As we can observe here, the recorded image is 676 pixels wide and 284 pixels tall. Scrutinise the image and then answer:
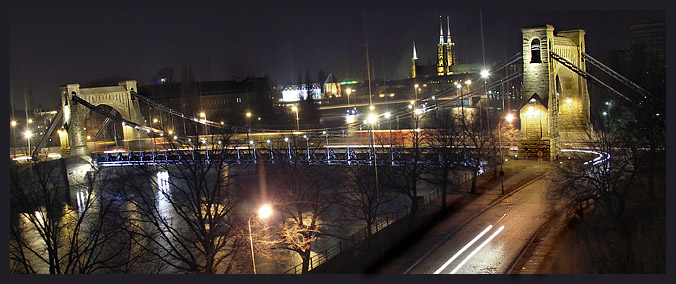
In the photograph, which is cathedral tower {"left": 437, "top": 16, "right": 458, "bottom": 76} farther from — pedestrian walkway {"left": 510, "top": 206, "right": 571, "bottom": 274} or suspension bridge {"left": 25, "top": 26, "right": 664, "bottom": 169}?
pedestrian walkway {"left": 510, "top": 206, "right": 571, "bottom": 274}

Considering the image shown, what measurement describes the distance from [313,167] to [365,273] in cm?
1001

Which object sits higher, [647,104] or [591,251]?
[647,104]

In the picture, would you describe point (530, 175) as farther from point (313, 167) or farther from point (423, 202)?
point (313, 167)

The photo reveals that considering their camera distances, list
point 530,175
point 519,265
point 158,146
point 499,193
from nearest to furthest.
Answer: point 519,265, point 499,193, point 530,175, point 158,146

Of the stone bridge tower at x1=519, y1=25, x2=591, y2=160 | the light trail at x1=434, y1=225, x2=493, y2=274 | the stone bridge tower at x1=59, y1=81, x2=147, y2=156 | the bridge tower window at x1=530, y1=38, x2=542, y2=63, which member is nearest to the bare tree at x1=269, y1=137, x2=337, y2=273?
the light trail at x1=434, y1=225, x2=493, y2=274

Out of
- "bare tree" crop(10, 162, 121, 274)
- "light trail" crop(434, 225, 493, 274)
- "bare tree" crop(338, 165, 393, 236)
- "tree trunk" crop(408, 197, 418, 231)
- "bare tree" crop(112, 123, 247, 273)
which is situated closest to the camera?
"light trail" crop(434, 225, 493, 274)

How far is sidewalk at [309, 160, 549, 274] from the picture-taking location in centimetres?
1151

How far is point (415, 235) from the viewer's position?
501 inches

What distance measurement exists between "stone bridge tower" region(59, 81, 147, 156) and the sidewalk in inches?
745

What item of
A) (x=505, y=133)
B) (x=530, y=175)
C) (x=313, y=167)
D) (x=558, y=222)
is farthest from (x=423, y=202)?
(x=505, y=133)

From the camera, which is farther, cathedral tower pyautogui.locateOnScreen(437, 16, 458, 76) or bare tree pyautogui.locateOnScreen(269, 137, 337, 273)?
cathedral tower pyautogui.locateOnScreen(437, 16, 458, 76)

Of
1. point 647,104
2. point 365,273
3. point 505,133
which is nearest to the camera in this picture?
point 365,273

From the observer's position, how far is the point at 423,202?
1598cm

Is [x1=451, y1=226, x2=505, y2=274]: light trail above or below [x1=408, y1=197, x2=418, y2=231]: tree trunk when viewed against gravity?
below
